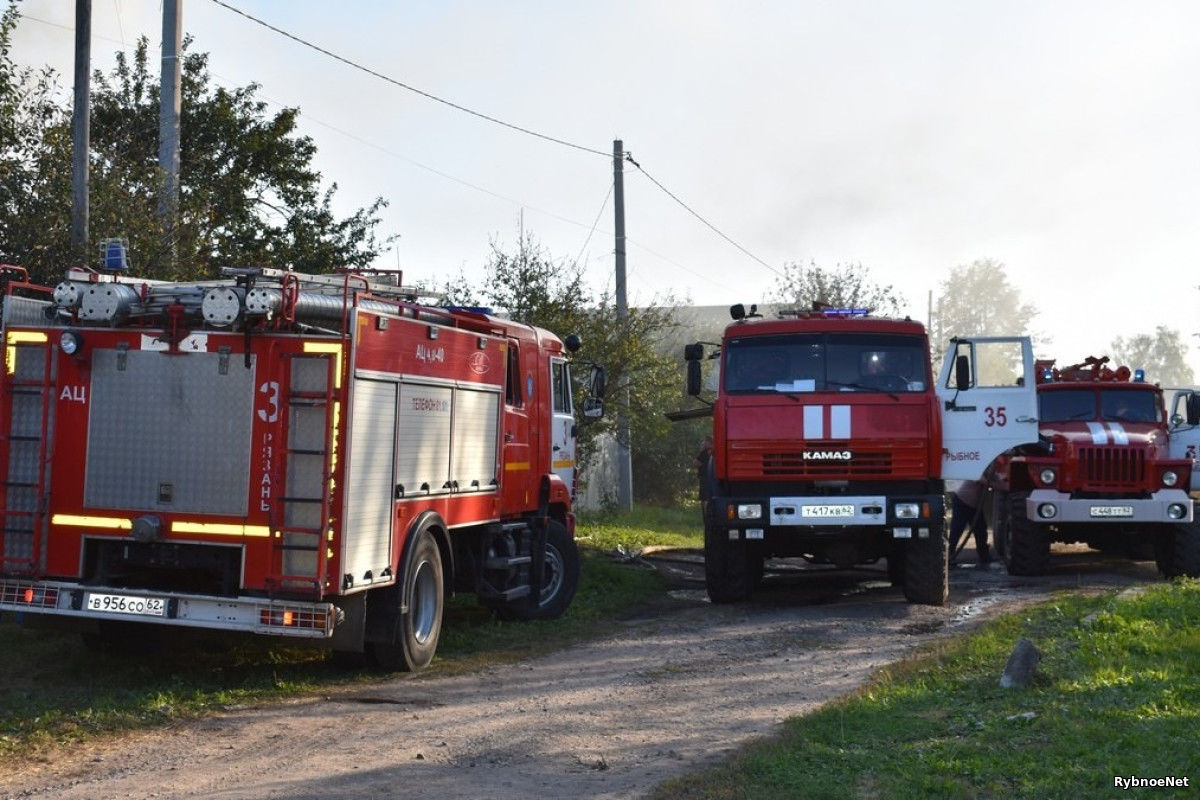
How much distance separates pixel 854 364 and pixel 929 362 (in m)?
0.80

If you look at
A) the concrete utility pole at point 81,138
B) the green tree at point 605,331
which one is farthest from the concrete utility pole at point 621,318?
the concrete utility pole at point 81,138

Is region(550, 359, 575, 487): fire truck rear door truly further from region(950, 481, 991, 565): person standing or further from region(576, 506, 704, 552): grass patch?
region(950, 481, 991, 565): person standing

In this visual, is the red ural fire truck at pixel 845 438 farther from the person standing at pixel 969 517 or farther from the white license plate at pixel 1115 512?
the person standing at pixel 969 517

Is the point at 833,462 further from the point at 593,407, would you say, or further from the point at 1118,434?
the point at 1118,434

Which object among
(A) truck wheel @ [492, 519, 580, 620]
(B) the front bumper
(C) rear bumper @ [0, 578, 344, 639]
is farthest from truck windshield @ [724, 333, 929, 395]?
(C) rear bumper @ [0, 578, 344, 639]

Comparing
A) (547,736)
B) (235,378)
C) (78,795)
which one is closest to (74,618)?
(235,378)


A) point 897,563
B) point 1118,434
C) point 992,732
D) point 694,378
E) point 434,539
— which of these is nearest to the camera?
point 992,732

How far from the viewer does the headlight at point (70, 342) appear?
373 inches

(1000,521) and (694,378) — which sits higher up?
(694,378)

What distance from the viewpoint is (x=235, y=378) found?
9.34 metres

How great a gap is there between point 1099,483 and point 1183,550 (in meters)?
1.30

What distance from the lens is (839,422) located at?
46.1 feet

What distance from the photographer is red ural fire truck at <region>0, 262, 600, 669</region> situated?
9125mm

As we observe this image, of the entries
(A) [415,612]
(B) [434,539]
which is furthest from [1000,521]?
(A) [415,612]
